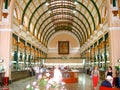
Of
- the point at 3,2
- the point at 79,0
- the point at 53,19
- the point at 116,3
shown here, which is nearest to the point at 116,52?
the point at 116,3

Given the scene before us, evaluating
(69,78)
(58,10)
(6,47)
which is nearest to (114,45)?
(69,78)

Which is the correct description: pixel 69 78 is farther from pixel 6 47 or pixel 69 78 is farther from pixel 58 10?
pixel 58 10

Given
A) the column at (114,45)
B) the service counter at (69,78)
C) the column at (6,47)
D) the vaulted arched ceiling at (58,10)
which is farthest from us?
the vaulted arched ceiling at (58,10)

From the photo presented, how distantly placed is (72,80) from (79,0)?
14794mm

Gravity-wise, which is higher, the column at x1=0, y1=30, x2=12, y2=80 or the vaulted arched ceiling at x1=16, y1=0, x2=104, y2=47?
the vaulted arched ceiling at x1=16, y1=0, x2=104, y2=47

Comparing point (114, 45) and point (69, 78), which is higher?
point (114, 45)

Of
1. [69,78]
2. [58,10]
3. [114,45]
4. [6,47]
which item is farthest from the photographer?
[58,10]

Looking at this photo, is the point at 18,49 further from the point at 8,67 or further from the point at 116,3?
the point at 116,3

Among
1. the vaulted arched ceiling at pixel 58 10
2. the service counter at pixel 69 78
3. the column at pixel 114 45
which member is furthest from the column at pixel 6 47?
the column at pixel 114 45

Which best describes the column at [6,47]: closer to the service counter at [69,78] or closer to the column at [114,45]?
the service counter at [69,78]

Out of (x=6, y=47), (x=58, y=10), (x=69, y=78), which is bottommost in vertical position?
(x=69, y=78)

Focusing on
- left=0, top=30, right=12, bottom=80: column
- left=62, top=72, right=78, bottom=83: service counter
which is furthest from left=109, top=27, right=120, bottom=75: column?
left=0, top=30, right=12, bottom=80: column

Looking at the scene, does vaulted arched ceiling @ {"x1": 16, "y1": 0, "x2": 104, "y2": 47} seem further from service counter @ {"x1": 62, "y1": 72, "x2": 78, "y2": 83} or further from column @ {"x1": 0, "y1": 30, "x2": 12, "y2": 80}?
service counter @ {"x1": 62, "y1": 72, "x2": 78, "y2": 83}

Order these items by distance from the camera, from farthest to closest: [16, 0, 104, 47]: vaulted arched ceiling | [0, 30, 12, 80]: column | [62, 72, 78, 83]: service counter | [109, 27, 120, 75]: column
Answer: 1. [16, 0, 104, 47]: vaulted arched ceiling
2. [62, 72, 78, 83]: service counter
3. [0, 30, 12, 80]: column
4. [109, 27, 120, 75]: column
